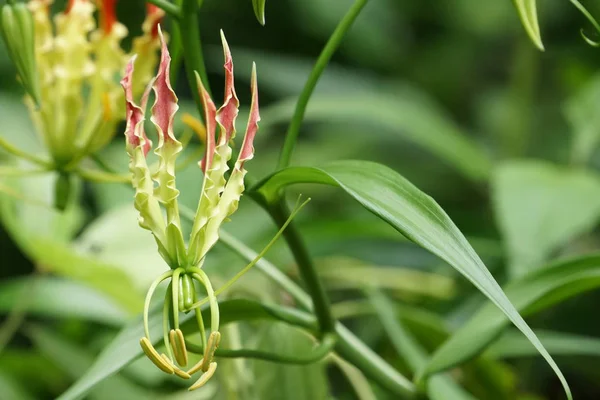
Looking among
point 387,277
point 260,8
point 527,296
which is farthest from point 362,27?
point 260,8

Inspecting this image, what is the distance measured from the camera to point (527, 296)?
2.18 feet

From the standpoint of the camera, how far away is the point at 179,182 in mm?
1334

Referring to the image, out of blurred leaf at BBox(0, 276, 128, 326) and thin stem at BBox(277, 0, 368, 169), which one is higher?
thin stem at BBox(277, 0, 368, 169)

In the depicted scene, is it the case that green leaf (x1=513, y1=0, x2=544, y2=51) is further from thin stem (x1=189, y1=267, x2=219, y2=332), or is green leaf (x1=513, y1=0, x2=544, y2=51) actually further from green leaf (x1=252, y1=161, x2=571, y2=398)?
thin stem (x1=189, y1=267, x2=219, y2=332)

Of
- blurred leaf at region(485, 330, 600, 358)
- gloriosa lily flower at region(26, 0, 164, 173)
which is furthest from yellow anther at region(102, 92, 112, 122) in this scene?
blurred leaf at region(485, 330, 600, 358)

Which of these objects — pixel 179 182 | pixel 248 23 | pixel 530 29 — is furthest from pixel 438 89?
pixel 530 29

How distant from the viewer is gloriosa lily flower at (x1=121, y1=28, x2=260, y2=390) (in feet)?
1.57

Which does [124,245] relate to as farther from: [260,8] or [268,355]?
[260,8]

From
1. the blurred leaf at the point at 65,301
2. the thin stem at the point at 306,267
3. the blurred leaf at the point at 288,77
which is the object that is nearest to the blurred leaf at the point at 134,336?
the thin stem at the point at 306,267

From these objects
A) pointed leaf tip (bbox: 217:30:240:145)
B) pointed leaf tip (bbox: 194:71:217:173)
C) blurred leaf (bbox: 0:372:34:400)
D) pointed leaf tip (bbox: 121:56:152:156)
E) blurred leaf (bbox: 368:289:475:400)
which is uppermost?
blurred leaf (bbox: 368:289:475:400)

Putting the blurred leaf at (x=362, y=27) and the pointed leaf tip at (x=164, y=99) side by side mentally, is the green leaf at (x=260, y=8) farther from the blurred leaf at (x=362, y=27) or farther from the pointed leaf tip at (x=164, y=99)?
the blurred leaf at (x=362, y=27)

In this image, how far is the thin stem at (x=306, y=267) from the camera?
58 centimetres

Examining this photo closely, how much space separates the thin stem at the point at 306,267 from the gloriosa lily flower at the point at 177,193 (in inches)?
2.5

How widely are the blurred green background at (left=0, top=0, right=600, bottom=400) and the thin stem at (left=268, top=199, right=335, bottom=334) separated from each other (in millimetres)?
123
